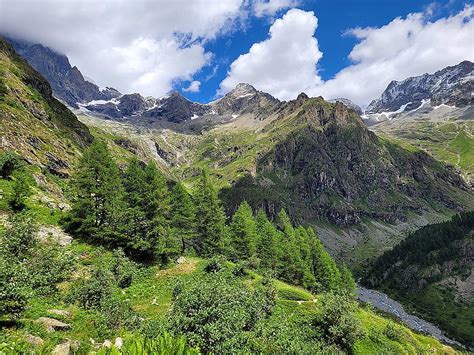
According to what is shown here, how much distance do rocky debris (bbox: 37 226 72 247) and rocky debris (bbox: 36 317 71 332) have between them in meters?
21.2

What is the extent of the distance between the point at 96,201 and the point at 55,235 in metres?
6.86

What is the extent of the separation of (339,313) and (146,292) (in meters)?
22.2

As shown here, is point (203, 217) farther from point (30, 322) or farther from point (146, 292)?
point (30, 322)

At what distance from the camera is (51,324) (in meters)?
23.3

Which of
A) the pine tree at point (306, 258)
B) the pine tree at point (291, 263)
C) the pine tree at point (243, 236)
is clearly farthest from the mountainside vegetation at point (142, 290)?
the pine tree at point (306, 258)

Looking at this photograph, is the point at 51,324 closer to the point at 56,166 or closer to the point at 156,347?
the point at 156,347

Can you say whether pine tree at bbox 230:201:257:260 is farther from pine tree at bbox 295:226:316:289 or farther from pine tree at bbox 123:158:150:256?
pine tree at bbox 123:158:150:256

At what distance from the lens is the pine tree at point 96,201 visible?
156 feet

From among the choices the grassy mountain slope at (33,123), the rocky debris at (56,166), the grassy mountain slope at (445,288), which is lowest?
the grassy mountain slope at (445,288)

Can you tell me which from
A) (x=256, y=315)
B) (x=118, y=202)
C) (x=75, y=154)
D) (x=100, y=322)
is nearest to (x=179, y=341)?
(x=100, y=322)

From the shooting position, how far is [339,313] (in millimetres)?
38781

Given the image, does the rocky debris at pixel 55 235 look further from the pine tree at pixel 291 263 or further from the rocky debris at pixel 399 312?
the rocky debris at pixel 399 312

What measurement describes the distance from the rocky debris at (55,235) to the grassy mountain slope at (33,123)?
36.8m

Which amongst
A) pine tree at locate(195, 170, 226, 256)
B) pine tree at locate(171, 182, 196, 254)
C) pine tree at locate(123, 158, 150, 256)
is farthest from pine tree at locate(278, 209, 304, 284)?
pine tree at locate(123, 158, 150, 256)
